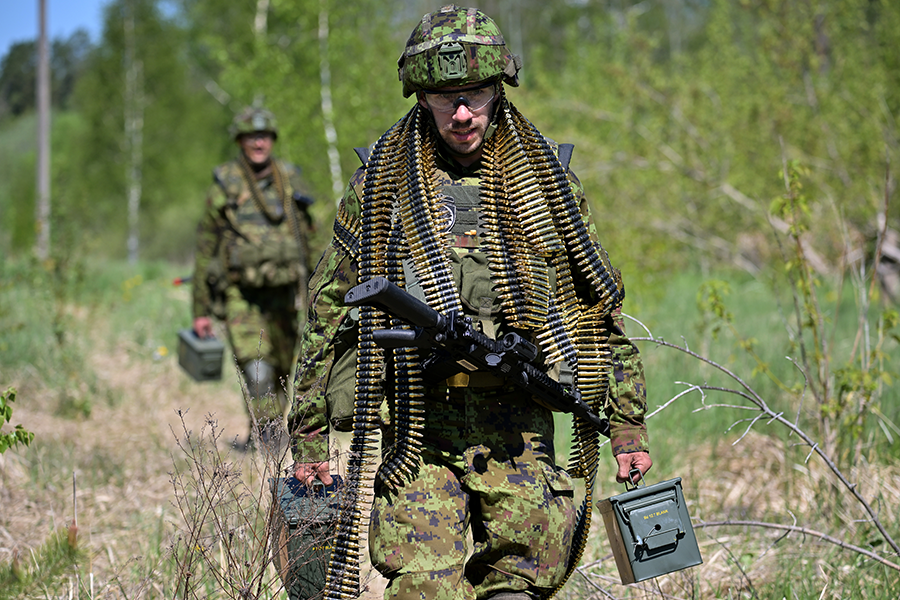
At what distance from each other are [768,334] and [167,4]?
2694 centimetres

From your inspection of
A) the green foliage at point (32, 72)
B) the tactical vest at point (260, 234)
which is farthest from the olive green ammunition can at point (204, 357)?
the green foliage at point (32, 72)

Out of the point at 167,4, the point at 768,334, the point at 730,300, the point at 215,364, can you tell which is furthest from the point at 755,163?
the point at 167,4

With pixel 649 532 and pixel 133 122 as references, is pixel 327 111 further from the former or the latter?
pixel 133 122

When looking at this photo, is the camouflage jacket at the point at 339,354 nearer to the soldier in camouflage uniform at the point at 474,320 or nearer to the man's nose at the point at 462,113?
the soldier in camouflage uniform at the point at 474,320

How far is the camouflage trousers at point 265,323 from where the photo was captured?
6754 millimetres

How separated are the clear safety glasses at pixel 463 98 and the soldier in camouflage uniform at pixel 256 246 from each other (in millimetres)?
3904

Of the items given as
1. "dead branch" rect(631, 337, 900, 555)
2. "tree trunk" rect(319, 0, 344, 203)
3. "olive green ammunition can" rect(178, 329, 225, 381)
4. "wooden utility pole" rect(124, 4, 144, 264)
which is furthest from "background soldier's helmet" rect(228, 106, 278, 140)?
"wooden utility pole" rect(124, 4, 144, 264)

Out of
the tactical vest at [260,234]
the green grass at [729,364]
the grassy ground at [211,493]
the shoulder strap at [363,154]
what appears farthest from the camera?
the tactical vest at [260,234]

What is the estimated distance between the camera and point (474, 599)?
2.84 m

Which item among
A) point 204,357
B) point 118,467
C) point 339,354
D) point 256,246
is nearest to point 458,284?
point 339,354

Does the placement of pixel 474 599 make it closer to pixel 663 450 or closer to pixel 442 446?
pixel 442 446

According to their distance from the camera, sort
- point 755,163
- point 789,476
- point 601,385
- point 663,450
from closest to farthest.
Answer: point 601,385, point 789,476, point 663,450, point 755,163

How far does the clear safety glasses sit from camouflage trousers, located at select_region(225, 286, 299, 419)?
158 inches

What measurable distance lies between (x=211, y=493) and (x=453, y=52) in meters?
2.98
